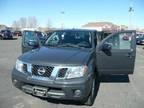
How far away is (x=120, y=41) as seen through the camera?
291 inches

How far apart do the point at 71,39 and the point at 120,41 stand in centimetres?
155

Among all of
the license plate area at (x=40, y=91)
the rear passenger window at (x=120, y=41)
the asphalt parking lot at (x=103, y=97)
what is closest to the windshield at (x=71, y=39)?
the rear passenger window at (x=120, y=41)

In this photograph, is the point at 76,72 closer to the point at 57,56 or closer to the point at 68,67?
the point at 68,67

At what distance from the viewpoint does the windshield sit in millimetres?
6621

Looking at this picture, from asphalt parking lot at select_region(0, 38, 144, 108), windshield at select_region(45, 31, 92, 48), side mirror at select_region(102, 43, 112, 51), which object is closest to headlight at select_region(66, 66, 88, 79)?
asphalt parking lot at select_region(0, 38, 144, 108)

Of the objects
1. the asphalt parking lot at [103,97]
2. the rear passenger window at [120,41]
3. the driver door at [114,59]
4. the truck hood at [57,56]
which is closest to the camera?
the truck hood at [57,56]

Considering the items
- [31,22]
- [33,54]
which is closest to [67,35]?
[33,54]

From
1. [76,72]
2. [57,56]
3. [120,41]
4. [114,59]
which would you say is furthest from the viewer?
[120,41]

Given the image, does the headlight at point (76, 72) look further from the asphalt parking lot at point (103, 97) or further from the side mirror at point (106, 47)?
the side mirror at point (106, 47)

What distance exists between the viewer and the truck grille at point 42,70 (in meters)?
5.02

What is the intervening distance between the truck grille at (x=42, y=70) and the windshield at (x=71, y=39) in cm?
163

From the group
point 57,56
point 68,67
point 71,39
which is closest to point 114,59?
point 71,39

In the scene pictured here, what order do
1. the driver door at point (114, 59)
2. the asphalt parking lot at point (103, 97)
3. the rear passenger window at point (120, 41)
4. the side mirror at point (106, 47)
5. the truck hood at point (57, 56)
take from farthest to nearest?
the rear passenger window at point (120, 41), the driver door at point (114, 59), the side mirror at point (106, 47), the asphalt parking lot at point (103, 97), the truck hood at point (57, 56)

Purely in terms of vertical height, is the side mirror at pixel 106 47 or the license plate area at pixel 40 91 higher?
the side mirror at pixel 106 47
